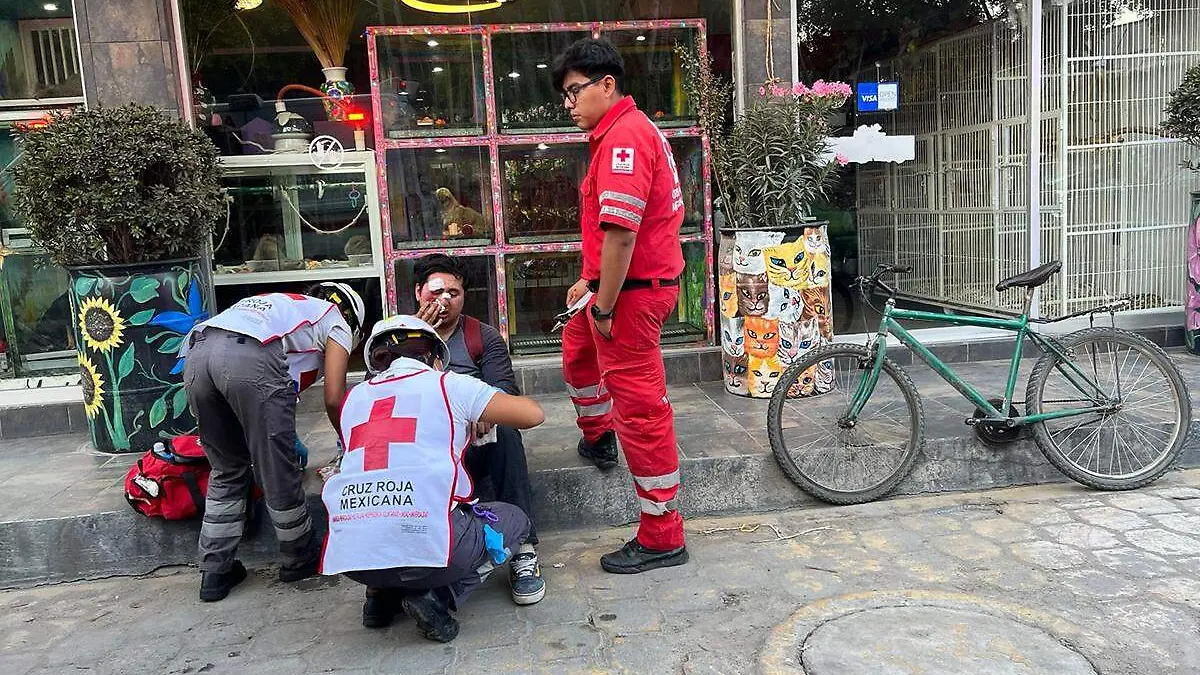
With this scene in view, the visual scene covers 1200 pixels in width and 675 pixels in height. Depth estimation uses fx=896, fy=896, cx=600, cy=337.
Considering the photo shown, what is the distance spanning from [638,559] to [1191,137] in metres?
5.19

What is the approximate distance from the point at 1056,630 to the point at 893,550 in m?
0.86

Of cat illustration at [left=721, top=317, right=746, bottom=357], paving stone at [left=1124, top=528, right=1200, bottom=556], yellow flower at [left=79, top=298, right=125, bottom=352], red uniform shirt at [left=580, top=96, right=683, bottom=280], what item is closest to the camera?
red uniform shirt at [left=580, top=96, right=683, bottom=280]

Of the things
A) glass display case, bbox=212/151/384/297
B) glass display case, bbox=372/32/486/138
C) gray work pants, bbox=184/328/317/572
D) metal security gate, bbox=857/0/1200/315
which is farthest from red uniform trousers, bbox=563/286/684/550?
metal security gate, bbox=857/0/1200/315

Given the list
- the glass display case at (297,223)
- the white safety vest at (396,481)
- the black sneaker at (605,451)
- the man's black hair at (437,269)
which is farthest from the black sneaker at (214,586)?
the glass display case at (297,223)

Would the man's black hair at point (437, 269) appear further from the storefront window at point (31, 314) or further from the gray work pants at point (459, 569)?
the storefront window at point (31, 314)

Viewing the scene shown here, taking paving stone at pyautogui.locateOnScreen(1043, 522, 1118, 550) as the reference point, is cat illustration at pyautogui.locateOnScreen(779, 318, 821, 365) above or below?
above

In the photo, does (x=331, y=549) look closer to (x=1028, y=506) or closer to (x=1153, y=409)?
(x=1028, y=506)

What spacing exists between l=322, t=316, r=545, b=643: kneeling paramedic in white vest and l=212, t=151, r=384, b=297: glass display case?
3.23m

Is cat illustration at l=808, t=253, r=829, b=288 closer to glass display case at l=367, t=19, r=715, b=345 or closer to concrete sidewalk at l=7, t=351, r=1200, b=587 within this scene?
concrete sidewalk at l=7, t=351, r=1200, b=587

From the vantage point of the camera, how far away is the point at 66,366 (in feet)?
19.8

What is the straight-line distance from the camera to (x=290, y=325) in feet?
12.1

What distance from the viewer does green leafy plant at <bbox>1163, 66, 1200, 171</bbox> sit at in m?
5.99

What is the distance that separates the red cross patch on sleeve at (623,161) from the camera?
3400mm

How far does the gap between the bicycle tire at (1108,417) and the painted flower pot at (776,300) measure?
137 centimetres
